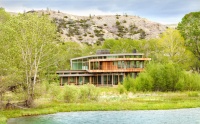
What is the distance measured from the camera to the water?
28.9 metres

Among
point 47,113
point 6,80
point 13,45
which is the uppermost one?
point 13,45

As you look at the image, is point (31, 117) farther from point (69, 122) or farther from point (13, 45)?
point (13, 45)

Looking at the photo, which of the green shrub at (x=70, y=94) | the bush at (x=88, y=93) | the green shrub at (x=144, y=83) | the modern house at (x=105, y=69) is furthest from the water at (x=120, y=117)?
the modern house at (x=105, y=69)

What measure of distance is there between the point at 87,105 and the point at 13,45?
963cm

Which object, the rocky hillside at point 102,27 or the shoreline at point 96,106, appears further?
the rocky hillside at point 102,27

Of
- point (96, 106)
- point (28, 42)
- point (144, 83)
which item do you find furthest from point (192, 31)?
point (28, 42)

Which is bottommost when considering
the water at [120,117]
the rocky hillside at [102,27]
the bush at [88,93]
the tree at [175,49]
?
the water at [120,117]

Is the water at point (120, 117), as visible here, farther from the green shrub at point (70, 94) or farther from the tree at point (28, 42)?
the green shrub at point (70, 94)

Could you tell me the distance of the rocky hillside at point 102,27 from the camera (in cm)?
14100

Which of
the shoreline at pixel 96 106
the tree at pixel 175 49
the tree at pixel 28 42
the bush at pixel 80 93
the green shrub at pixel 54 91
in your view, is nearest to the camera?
the shoreline at pixel 96 106

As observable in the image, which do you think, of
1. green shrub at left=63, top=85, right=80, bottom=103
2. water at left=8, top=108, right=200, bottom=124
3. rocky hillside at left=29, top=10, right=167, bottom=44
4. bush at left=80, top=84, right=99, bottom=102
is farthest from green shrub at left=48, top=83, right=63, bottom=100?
rocky hillside at left=29, top=10, right=167, bottom=44

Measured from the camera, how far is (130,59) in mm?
71000

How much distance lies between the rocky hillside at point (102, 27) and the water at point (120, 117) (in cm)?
9946

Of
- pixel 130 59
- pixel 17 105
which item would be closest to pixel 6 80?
pixel 17 105
